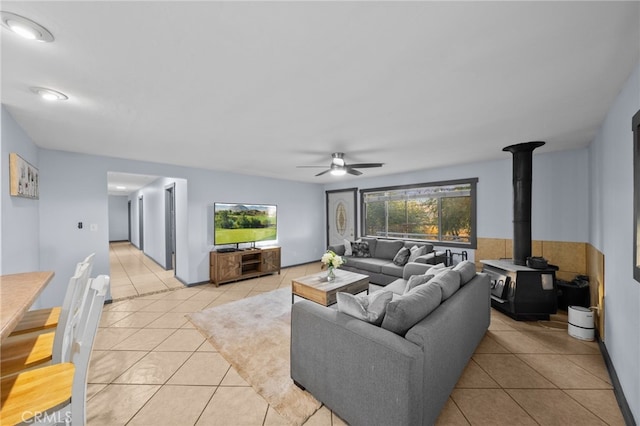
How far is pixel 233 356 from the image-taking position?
251cm

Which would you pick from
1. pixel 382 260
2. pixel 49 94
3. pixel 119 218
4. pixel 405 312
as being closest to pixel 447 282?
pixel 405 312

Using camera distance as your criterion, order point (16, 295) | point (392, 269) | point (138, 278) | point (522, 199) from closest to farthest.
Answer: point (16, 295) → point (522, 199) → point (392, 269) → point (138, 278)

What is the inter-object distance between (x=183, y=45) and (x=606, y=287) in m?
4.23

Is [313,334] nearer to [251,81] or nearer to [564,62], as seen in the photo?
[251,81]

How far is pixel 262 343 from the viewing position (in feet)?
9.05

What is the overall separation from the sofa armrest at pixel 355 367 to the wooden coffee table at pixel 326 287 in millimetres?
1280

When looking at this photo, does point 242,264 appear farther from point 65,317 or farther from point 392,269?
point 65,317

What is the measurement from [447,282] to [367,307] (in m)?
0.83

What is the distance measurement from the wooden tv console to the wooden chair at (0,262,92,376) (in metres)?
3.37

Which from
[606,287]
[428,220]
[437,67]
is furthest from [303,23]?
[428,220]

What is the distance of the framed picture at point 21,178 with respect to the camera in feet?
7.77

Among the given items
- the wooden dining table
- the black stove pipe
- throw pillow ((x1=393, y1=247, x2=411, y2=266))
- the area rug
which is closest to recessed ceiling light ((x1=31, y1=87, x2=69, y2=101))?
the wooden dining table

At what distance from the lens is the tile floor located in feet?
5.81

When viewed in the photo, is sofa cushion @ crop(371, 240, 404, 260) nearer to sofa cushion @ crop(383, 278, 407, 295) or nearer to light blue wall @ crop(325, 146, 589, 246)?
light blue wall @ crop(325, 146, 589, 246)
